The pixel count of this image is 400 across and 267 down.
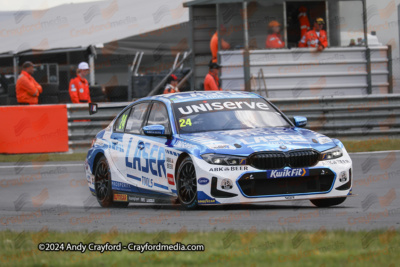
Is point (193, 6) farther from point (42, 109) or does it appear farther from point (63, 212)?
point (63, 212)

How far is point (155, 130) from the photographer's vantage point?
399 inches

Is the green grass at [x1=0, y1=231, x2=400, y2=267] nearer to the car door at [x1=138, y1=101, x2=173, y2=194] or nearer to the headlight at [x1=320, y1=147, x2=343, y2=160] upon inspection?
the headlight at [x1=320, y1=147, x2=343, y2=160]

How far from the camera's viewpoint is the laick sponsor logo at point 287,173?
30.2 feet

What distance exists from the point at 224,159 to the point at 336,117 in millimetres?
10704

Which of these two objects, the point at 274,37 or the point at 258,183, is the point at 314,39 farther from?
the point at 258,183

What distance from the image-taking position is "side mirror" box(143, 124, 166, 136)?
399 inches

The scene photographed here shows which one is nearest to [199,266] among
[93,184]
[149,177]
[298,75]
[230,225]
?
[230,225]

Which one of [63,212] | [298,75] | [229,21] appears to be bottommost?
[63,212]

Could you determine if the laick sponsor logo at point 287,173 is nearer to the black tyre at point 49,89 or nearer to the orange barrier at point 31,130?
the orange barrier at point 31,130

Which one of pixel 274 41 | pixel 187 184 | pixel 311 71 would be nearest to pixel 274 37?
pixel 274 41

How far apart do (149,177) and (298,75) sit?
12138 millimetres

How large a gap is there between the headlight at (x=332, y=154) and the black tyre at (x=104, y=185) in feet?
10.1

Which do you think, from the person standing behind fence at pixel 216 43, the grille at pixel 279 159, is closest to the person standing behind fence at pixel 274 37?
the person standing behind fence at pixel 216 43

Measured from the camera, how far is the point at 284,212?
896 cm
